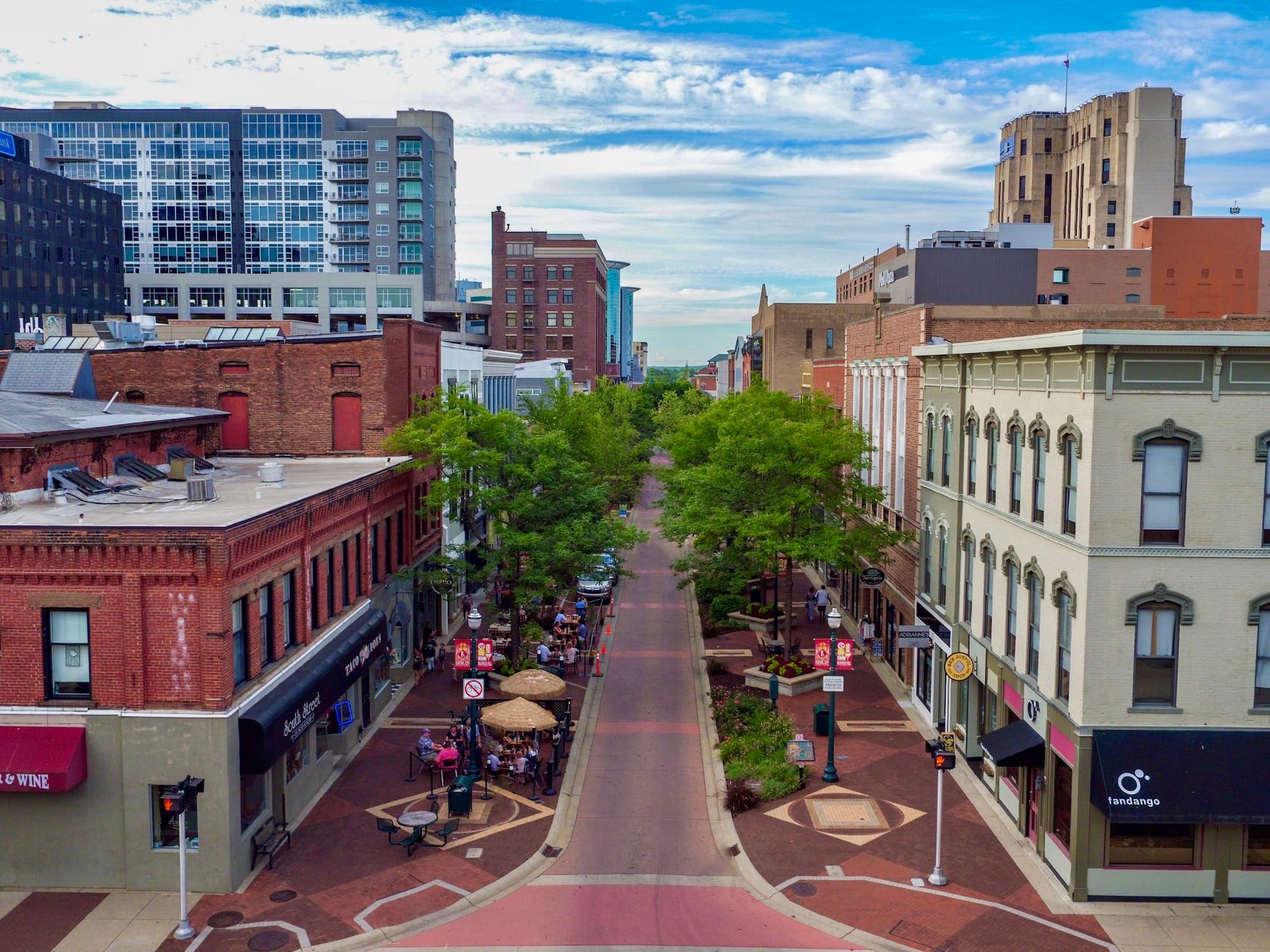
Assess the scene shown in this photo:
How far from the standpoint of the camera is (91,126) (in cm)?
13675

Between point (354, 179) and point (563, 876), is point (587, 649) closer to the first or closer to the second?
point (563, 876)

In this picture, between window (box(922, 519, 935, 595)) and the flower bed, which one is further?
window (box(922, 519, 935, 595))

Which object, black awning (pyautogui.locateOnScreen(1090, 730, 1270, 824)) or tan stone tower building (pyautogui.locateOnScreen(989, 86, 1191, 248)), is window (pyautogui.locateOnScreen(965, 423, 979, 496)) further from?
tan stone tower building (pyautogui.locateOnScreen(989, 86, 1191, 248))

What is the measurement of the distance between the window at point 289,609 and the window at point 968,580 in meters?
17.6

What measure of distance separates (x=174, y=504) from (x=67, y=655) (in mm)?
5160

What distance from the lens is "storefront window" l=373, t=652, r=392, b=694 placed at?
1346 inches

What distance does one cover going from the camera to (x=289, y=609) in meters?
25.8

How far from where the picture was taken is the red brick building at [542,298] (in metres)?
133

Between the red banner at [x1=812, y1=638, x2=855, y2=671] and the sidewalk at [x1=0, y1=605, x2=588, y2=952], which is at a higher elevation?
the red banner at [x1=812, y1=638, x2=855, y2=671]

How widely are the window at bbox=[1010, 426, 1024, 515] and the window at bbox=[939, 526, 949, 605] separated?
601cm

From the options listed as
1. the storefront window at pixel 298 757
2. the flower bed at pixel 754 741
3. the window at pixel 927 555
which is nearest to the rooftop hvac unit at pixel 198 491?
the storefront window at pixel 298 757

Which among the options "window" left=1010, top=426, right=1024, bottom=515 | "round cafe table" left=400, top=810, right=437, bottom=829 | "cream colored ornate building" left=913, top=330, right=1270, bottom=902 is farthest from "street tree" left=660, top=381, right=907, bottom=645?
"round cafe table" left=400, top=810, right=437, bottom=829

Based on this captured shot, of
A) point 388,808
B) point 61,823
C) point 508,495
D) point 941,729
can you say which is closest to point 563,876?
point 388,808

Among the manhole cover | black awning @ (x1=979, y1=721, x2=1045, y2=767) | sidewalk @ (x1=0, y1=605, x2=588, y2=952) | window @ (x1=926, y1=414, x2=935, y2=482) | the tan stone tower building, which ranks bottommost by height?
sidewalk @ (x1=0, y1=605, x2=588, y2=952)
